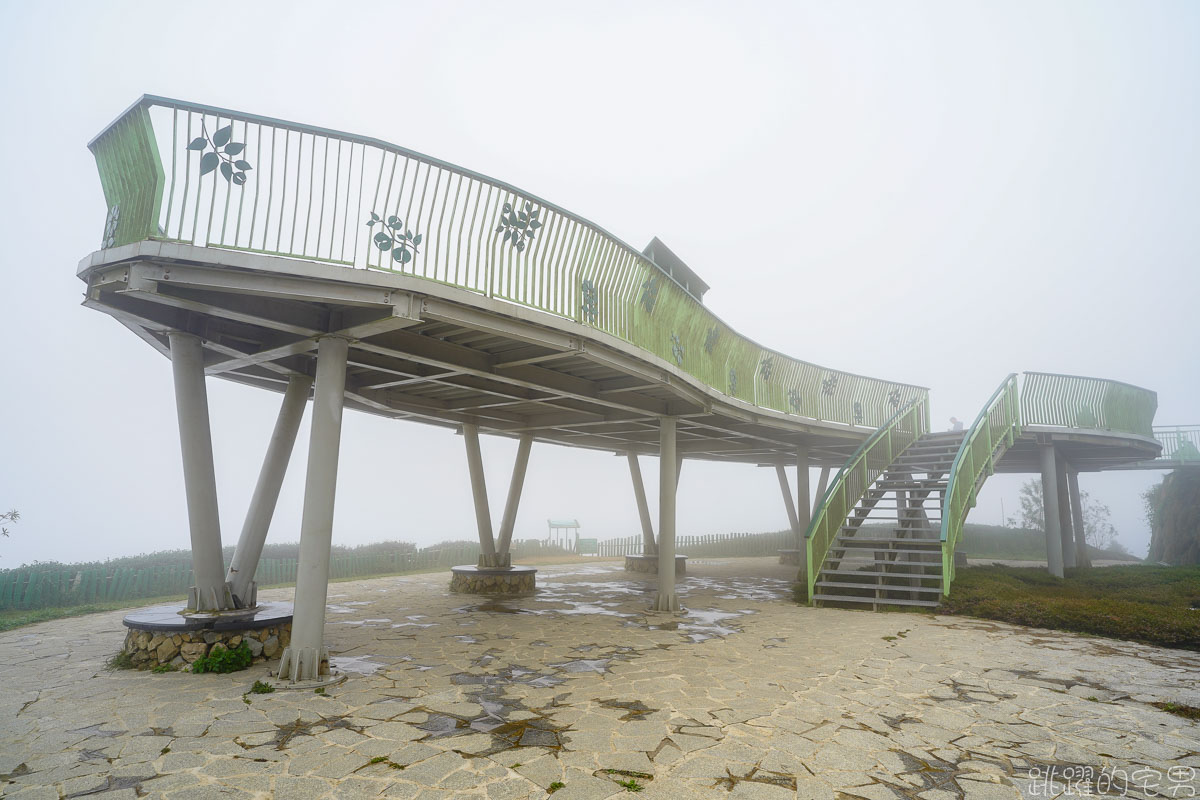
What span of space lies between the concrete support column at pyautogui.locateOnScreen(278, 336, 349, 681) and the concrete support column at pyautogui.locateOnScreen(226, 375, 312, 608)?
82.3 inches

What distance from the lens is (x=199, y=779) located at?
4227 millimetres

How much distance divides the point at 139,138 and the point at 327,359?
2775mm

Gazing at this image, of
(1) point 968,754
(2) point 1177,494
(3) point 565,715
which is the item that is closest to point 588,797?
(3) point 565,715

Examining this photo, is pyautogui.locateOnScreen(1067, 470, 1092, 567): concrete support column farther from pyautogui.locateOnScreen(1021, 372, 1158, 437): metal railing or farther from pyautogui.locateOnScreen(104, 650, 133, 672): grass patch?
pyautogui.locateOnScreen(104, 650, 133, 672): grass patch

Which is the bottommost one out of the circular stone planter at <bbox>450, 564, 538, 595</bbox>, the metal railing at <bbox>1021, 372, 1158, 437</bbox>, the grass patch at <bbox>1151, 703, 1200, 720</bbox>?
the circular stone planter at <bbox>450, 564, 538, 595</bbox>

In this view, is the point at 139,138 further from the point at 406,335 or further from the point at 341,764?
the point at 341,764

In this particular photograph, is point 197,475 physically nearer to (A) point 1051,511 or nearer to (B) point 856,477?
(B) point 856,477

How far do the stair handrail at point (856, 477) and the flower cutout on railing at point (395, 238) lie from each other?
388 inches

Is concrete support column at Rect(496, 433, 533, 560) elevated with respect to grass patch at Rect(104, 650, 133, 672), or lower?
elevated

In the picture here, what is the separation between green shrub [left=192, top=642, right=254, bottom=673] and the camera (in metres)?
7.12

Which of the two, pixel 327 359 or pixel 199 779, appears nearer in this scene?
pixel 199 779

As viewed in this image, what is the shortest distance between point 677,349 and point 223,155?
7203 millimetres

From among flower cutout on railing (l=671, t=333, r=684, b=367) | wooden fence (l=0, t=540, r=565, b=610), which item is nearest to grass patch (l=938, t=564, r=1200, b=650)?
flower cutout on railing (l=671, t=333, r=684, b=367)

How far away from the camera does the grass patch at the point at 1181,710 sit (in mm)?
5684
